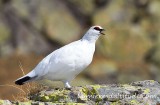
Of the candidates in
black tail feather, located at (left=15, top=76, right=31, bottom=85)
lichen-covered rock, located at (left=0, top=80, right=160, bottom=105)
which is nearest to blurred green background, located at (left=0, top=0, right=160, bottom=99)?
black tail feather, located at (left=15, top=76, right=31, bottom=85)

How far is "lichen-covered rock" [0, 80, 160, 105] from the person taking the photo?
10375 mm

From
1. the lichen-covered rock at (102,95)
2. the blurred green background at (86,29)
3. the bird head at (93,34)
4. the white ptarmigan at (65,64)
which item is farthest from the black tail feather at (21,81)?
the blurred green background at (86,29)

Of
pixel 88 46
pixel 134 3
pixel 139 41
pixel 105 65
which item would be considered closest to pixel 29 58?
pixel 105 65

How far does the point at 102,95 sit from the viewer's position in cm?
1058

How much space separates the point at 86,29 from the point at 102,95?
24176 millimetres

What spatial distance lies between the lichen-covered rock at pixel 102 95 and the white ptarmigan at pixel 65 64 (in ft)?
1.63

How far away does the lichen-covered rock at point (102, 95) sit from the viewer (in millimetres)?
10375

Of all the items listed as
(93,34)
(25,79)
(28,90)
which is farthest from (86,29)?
(28,90)

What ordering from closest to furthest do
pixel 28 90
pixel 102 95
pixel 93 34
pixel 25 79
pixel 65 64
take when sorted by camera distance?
pixel 102 95, pixel 28 90, pixel 65 64, pixel 25 79, pixel 93 34

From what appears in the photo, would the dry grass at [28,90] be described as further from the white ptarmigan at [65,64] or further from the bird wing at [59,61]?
the bird wing at [59,61]

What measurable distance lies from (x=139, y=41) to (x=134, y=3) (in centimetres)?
350

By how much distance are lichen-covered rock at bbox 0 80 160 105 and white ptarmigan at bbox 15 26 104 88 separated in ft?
1.63

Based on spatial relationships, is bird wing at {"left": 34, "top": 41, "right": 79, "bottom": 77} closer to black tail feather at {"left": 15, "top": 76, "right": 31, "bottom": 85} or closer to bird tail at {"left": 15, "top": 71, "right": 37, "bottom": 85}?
bird tail at {"left": 15, "top": 71, "right": 37, "bottom": 85}

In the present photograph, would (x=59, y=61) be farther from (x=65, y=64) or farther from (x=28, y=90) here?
(x=28, y=90)
